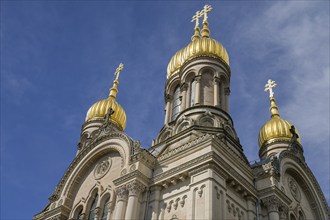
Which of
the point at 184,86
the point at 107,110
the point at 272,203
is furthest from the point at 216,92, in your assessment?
the point at 107,110

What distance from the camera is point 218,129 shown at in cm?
2205

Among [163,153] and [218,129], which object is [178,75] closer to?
[218,129]

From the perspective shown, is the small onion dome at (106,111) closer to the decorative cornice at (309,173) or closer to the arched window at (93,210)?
the arched window at (93,210)

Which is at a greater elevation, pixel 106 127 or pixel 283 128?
pixel 283 128

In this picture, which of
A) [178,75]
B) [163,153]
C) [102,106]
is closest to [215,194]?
[163,153]

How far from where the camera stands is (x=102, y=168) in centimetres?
2122

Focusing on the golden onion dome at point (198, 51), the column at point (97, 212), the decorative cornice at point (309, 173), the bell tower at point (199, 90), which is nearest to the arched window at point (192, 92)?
the bell tower at point (199, 90)

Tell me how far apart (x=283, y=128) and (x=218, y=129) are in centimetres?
892

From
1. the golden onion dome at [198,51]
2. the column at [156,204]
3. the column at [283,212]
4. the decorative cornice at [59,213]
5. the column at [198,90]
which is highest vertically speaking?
the golden onion dome at [198,51]

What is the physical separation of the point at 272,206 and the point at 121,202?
6.01 meters

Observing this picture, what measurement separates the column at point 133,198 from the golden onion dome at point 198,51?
1039 cm

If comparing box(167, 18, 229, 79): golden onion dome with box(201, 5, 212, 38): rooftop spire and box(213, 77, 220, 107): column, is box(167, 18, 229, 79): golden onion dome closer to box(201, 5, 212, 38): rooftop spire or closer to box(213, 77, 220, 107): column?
box(201, 5, 212, 38): rooftop spire

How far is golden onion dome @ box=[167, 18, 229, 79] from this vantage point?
2620 cm

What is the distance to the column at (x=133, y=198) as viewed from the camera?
17.3 meters
